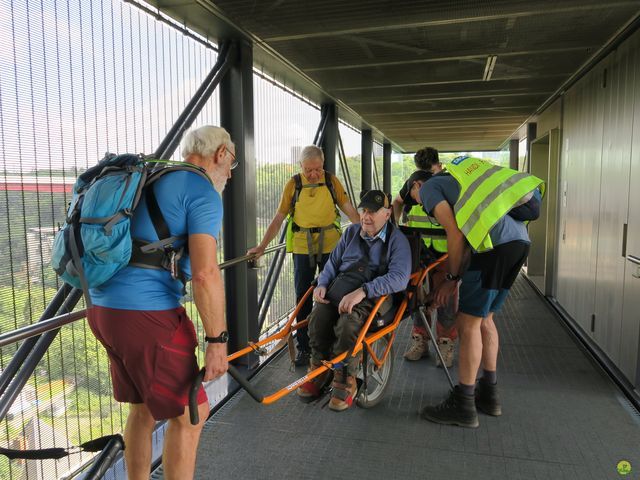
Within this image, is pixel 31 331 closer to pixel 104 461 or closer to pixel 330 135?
pixel 104 461

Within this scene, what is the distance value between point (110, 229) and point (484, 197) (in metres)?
1.75

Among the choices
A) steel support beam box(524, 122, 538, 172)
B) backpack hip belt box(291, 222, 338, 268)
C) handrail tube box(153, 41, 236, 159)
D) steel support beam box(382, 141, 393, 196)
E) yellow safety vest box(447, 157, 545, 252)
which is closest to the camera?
yellow safety vest box(447, 157, 545, 252)

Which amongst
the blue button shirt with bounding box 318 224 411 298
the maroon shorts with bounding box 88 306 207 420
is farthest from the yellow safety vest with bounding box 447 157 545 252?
the maroon shorts with bounding box 88 306 207 420

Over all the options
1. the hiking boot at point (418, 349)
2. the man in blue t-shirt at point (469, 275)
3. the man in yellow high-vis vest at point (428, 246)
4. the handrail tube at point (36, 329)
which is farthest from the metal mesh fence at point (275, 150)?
the handrail tube at point (36, 329)

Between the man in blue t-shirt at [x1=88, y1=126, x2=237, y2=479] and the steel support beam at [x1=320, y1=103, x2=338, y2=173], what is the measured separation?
445cm

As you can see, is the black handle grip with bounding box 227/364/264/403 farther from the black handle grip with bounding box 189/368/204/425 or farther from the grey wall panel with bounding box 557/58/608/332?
the grey wall panel with bounding box 557/58/608/332

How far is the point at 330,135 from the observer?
6.02 meters

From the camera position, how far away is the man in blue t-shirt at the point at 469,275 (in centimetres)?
255

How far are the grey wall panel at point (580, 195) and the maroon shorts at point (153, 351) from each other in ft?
11.9

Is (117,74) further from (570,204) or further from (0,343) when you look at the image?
(570,204)

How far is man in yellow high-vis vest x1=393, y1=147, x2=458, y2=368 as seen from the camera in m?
3.26

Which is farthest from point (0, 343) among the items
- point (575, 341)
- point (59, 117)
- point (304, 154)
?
point (575, 341)

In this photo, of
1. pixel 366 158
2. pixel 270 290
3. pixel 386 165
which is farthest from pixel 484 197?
pixel 386 165

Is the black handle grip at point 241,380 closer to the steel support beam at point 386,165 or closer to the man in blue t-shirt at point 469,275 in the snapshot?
the man in blue t-shirt at point 469,275
